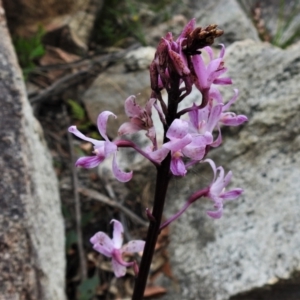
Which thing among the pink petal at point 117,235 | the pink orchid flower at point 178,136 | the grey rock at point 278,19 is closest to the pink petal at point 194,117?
the pink orchid flower at point 178,136

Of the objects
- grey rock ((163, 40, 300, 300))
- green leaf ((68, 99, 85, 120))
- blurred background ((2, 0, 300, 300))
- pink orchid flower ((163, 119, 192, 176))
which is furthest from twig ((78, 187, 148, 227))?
pink orchid flower ((163, 119, 192, 176))

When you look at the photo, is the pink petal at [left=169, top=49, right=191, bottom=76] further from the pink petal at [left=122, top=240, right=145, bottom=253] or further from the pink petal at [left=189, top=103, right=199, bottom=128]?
the pink petal at [left=122, top=240, right=145, bottom=253]

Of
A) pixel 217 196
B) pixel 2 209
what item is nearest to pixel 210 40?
pixel 217 196

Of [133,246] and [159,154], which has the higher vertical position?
[159,154]

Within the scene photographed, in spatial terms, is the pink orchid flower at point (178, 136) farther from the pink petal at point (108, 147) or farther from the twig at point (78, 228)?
the twig at point (78, 228)

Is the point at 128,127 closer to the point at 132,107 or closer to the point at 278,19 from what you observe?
the point at 132,107

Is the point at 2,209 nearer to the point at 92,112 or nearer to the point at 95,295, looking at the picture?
the point at 95,295

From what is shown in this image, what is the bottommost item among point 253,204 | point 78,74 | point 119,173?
point 253,204

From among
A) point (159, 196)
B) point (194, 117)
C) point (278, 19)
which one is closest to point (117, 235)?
point (159, 196)
